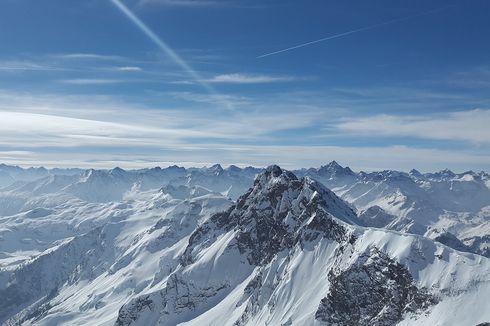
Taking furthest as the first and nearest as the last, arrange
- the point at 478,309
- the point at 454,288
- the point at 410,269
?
the point at 410,269 < the point at 454,288 < the point at 478,309

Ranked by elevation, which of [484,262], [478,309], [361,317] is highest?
[484,262]

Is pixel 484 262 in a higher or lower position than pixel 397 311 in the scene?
higher

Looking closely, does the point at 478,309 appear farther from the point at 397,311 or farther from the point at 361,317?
the point at 361,317

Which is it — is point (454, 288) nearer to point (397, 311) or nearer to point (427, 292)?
point (427, 292)

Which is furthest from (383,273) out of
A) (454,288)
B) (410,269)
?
(454,288)

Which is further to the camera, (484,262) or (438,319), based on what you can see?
(484,262)

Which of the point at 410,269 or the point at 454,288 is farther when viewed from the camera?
the point at 410,269

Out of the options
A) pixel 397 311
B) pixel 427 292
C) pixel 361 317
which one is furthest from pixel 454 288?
pixel 361 317

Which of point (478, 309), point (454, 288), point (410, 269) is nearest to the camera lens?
point (478, 309)
